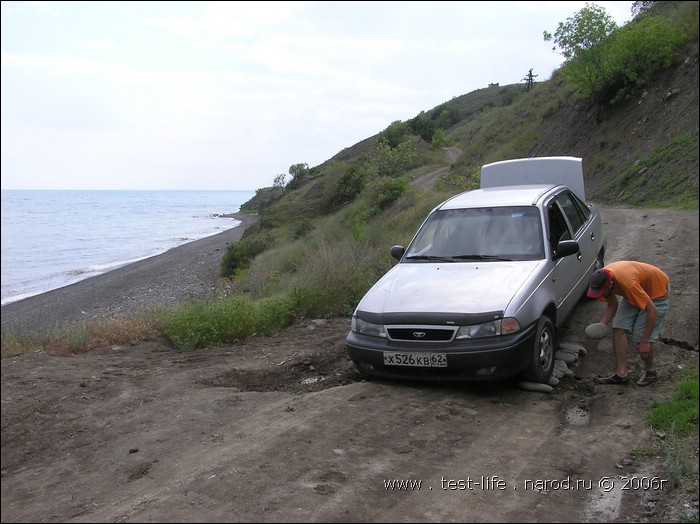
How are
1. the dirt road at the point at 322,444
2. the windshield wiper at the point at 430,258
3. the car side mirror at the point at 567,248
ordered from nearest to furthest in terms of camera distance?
the dirt road at the point at 322,444 < the car side mirror at the point at 567,248 < the windshield wiper at the point at 430,258

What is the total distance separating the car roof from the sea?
4577 mm

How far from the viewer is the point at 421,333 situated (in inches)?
221

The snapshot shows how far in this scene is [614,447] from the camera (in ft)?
14.9

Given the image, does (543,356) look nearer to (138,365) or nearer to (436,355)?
(436,355)

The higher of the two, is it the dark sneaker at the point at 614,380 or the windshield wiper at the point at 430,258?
the windshield wiper at the point at 430,258

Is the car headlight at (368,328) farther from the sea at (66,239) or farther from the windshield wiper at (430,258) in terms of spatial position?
the sea at (66,239)

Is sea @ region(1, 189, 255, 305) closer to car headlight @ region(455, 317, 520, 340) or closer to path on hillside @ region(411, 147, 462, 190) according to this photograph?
car headlight @ region(455, 317, 520, 340)

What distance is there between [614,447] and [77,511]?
3632 mm

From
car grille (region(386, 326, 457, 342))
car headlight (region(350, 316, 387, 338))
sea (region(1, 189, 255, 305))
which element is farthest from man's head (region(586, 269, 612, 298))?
sea (region(1, 189, 255, 305))

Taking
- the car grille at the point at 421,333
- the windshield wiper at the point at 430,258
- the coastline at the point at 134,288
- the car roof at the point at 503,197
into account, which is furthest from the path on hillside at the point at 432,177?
the car grille at the point at 421,333

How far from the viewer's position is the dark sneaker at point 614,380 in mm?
5840

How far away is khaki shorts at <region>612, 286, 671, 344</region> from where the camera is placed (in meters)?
5.70

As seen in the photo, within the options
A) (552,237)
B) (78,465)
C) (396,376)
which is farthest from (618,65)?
(78,465)

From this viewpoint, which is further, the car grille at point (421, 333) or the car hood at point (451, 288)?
the car hood at point (451, 288)
